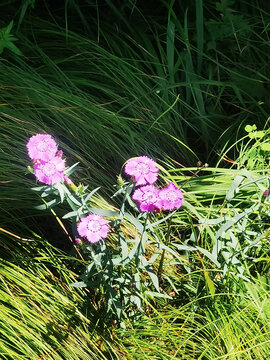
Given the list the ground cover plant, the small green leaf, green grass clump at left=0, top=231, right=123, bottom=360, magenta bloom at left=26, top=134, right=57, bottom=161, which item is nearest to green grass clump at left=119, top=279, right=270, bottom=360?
the ground cover plant

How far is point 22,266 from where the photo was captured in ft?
6.97

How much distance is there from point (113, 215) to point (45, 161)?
0.26 meters

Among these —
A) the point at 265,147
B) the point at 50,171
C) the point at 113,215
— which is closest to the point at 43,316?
the point at 113,215

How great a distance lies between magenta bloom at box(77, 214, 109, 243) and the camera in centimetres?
167

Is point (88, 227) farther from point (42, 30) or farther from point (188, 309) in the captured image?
point (42, 30)

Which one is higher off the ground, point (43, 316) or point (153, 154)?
point (153, 154)

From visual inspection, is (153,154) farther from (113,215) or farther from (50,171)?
A: (50,171)

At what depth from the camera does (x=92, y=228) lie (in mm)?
1674

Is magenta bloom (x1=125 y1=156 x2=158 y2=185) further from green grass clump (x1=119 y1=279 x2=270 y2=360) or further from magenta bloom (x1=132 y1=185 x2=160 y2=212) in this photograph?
green grass clump (x1=119 y1=279 x2=270 y2=360)

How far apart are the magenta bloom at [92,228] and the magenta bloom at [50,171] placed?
0.47 ft

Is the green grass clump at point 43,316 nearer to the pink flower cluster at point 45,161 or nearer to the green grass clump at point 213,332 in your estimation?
the green grass clump at point 213,332

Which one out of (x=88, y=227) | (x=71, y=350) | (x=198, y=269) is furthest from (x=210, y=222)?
(x=71, y=350)

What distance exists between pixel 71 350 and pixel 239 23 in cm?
165

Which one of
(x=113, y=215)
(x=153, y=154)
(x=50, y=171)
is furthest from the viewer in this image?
(x=153, y=154)
